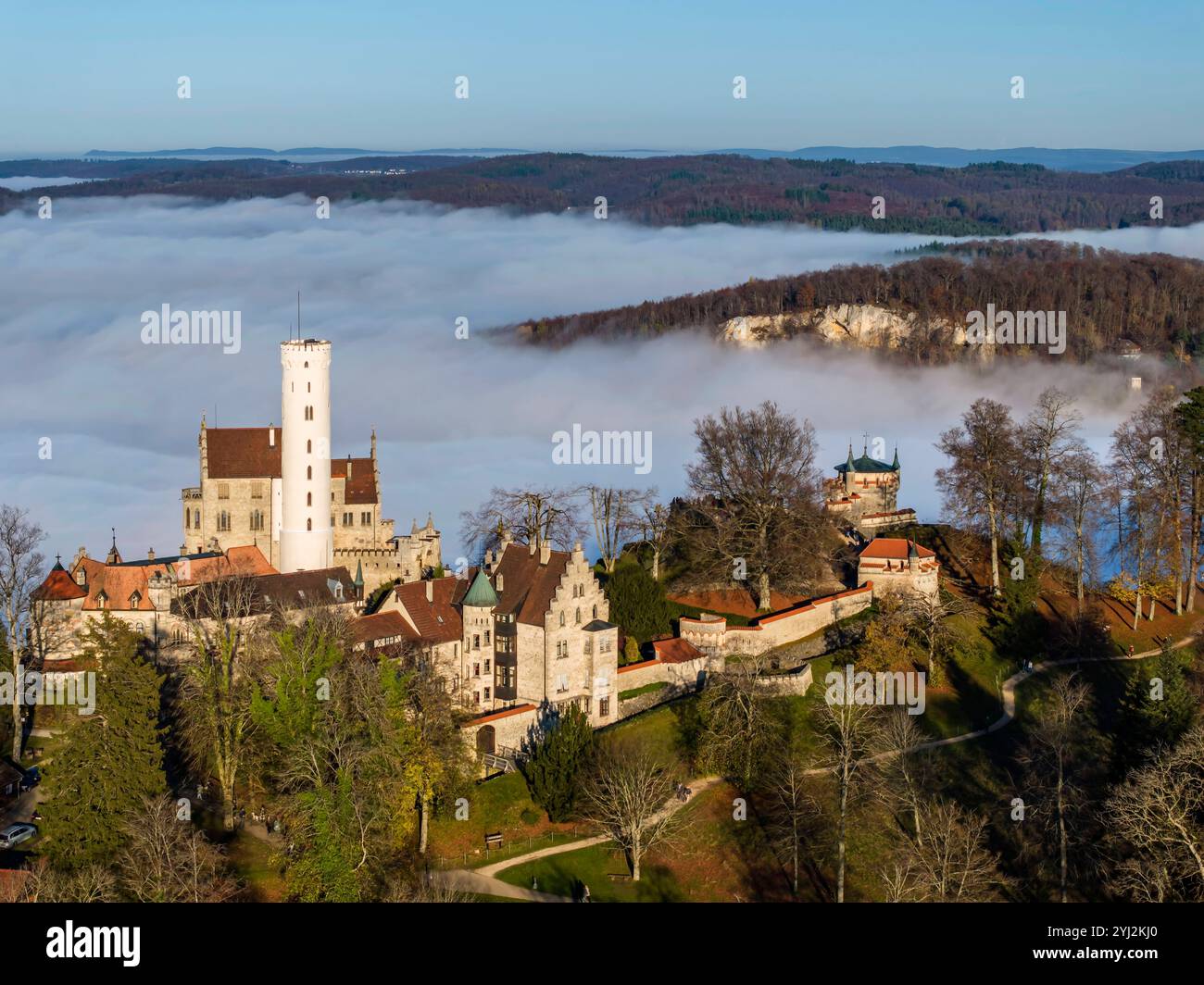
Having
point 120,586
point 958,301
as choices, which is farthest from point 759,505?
point 958,301

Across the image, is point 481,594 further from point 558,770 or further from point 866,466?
point 866,466

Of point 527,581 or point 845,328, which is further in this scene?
point 845,328

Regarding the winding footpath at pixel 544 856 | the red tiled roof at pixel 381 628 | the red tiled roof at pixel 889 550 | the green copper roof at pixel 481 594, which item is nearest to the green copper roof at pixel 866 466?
the red tiled roof at pixel 889 550

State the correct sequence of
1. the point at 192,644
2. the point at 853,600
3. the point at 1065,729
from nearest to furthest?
the point at 1065,729 → the point at 192,644 → the point at 853,600

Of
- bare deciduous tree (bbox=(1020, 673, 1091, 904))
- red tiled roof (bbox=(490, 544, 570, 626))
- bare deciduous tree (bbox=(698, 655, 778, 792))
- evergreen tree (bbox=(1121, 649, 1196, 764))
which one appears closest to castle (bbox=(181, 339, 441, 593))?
red tiled roof (bbox=(490, 544, 570, 626))

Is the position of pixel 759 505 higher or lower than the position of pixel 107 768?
higher

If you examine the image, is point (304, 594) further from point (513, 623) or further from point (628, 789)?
point (628, 789)

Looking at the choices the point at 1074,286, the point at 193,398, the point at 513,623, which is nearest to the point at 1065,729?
the point at 513,623
